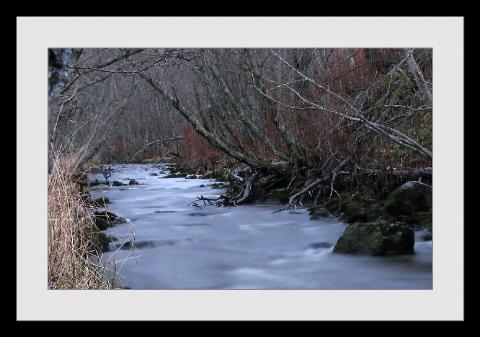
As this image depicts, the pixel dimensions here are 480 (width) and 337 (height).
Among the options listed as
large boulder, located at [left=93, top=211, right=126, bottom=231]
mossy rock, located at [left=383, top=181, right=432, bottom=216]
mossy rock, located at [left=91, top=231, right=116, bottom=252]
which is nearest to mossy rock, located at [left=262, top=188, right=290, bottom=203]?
mossy rock, located at [left=383, top=181, right=432, bottom=216]

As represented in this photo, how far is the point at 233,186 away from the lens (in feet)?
35.6

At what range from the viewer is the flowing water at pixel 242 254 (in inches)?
210

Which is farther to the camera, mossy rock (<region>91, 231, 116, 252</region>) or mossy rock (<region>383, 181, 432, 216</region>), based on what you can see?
mossy rock (<region>383, 181, 432, 216</region>)

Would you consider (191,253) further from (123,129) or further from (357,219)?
(123,129)

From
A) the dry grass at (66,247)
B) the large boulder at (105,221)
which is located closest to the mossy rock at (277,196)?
the large boulder at (105,221)

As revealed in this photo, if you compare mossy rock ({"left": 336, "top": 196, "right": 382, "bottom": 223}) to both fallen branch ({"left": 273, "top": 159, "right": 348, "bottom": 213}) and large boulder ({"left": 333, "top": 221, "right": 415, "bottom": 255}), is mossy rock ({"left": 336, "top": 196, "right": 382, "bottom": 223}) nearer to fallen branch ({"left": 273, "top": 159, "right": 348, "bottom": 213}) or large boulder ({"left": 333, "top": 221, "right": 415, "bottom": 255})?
fallen branch ({"left": 273, "top": 159, "right": 348, "bottom": 213})

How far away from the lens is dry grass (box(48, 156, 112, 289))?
15.0ft

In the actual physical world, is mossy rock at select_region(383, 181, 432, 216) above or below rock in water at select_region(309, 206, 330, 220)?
above

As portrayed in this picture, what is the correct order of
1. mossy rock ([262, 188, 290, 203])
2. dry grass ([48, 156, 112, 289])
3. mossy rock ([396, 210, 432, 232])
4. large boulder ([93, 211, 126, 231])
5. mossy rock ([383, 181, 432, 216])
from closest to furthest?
dry grass ([48, 156, 112, 289]) → mossy rock ([396, 210, 432, 232]) → large boulder ([93, 211, 126, 231]) → mossy rock ([383, 181, 432, 216]) → mossy rock ([262, 188, 290, 203])

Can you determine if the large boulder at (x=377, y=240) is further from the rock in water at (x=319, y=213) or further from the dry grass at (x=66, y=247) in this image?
the dry grass at (x=66, y=247)

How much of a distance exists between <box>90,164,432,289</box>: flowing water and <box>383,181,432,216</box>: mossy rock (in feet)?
2.33

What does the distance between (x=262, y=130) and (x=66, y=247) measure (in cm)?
614

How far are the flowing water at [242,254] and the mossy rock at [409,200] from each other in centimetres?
71
